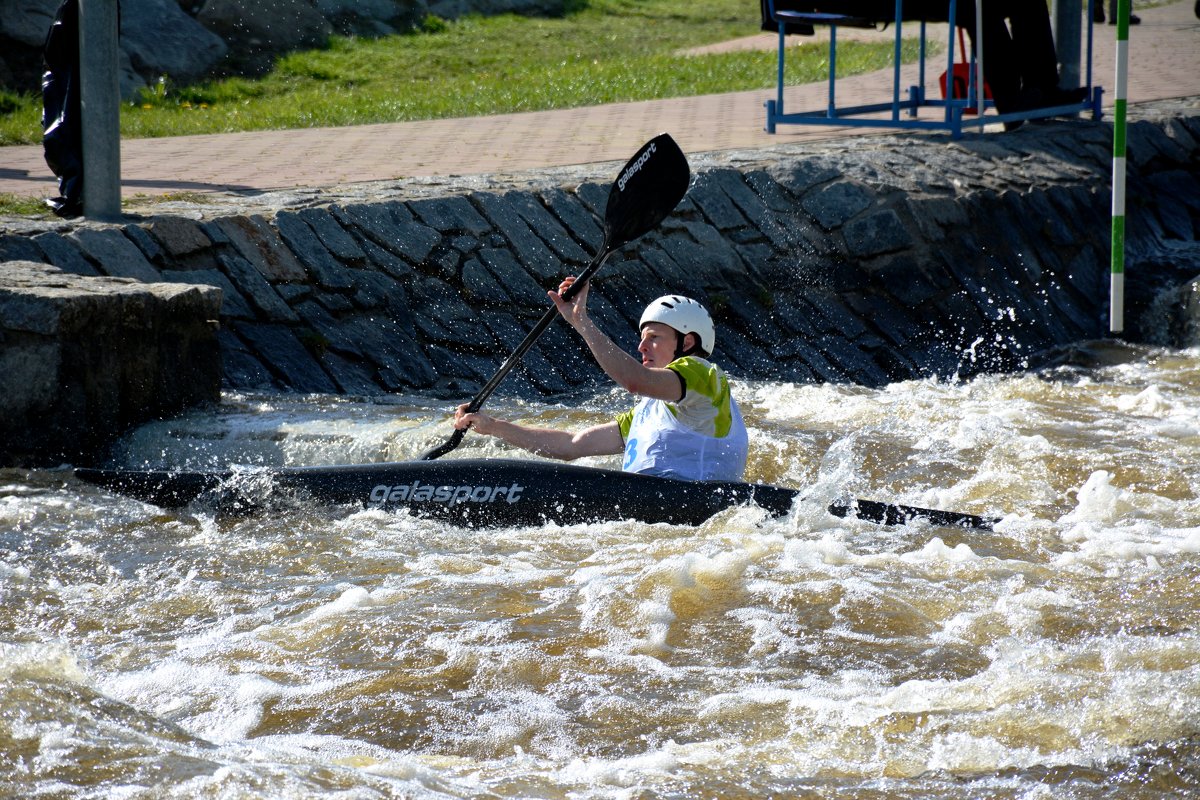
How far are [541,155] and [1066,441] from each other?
399 centimetres

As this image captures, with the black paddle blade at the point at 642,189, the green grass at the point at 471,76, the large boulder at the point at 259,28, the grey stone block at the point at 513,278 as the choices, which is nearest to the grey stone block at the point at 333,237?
the grey stone block at the point at 513,278

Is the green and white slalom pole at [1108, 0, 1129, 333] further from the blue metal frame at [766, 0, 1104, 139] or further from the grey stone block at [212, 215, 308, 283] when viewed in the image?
the grey stone block at [212, 215, 308, 283]

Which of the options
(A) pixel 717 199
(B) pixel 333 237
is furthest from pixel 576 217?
(B) pixel 333 237

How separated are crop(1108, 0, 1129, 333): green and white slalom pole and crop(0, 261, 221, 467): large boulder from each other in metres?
3.86

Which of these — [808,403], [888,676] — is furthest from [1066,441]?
[888,676]

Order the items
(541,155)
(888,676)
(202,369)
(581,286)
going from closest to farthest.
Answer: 1. (888,676)
2. (581,286)
3. (202,369)
4. (541,155)

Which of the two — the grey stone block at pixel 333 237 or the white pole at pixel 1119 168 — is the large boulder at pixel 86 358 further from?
the white pole at pixel 1119 168

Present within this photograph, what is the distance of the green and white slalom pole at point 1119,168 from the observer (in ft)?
19.3

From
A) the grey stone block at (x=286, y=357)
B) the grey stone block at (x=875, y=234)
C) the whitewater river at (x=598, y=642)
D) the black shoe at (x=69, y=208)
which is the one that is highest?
the black shoe at (x=69, y=208)

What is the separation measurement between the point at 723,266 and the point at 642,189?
8.17ft

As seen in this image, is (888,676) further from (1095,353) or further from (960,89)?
(960,89)

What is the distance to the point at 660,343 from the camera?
185 inches

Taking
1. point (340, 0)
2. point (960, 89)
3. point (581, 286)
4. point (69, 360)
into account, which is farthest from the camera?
point (340, 0)

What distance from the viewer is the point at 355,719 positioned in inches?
127
